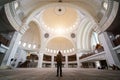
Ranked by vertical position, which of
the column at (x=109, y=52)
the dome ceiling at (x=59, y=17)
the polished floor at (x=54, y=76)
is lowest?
the polished floor at (x=54, y=76)

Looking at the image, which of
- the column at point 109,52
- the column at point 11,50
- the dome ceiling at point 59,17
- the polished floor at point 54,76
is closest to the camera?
the polished floor at point 54,76

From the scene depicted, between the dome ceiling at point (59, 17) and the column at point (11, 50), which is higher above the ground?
the dome ceiling at point (59, 17)

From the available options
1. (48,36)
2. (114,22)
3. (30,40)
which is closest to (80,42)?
(48,36)

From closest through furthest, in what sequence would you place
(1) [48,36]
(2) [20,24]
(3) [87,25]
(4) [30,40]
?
(2) [20,24]
(3) [87,25]
(4) [30,40]
(1) [48,36]

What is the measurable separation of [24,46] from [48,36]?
8200mm

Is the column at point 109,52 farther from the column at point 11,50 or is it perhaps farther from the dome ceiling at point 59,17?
the dome ceiling at point 59,17

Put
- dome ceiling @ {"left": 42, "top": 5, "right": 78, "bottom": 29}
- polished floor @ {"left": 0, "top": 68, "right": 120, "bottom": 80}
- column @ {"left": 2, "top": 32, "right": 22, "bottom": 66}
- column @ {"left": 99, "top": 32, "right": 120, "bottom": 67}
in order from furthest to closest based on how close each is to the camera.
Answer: dome ceiling @ {"left": 42, "top": 5, "right": 78, "bottom": 29}, column @ {"left": 2, "top": 32, "right": 22, "bottom": 66}, column @ {"left": 99, "top": 32, "right": 120, "bottom": 67}, polished floor @ {"left": 0, "top": 68, "right": 120, "bottom": 80}

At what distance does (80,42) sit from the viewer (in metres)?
25.1

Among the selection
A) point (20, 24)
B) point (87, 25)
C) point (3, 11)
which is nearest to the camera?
point (3, 11)

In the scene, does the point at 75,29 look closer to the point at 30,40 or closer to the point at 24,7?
the point at 30,40

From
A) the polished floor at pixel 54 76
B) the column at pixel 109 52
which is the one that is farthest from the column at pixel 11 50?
the column at pixel 109 52

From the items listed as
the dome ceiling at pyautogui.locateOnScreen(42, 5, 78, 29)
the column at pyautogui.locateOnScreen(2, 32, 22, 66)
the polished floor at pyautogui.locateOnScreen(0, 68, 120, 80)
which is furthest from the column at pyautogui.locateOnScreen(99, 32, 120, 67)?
the dome ceiling at pyautogui.locateOnScreen(42, 5, 78, 29)

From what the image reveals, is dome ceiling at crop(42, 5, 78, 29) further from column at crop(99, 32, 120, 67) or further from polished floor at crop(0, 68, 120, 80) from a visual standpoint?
polished floor at crop(0, 68, 120, 80)

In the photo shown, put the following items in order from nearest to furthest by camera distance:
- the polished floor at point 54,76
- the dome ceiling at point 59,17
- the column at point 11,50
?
the polished floor at point 54,76 → the column at point 11,50 → the dome ceiling at point 59,17
